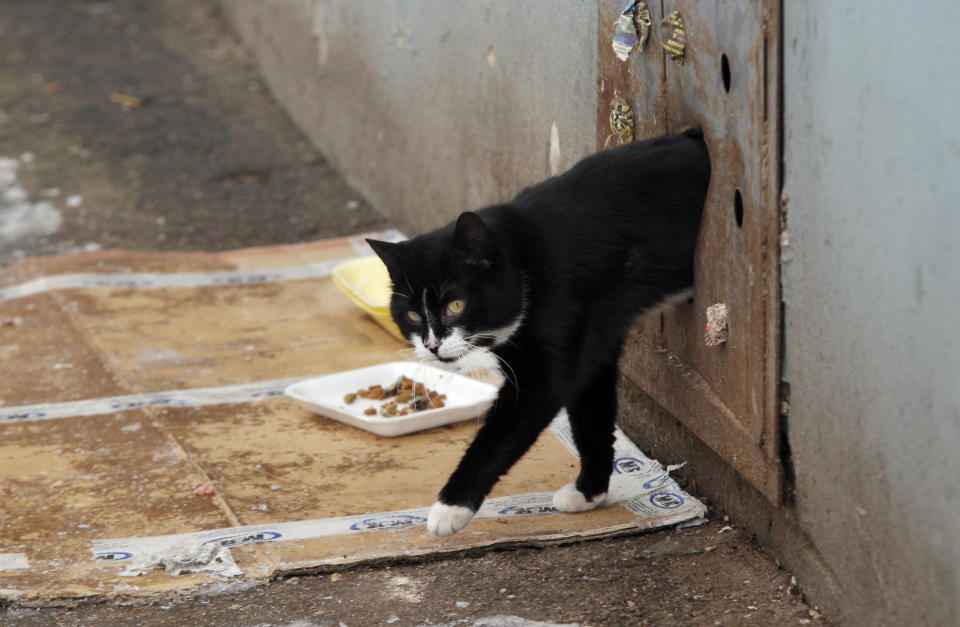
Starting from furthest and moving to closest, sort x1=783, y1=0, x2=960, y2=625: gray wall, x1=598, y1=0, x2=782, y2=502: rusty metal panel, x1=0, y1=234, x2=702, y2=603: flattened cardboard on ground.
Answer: x1=0, y1=234, x2=702, y2=603: flattened cardboard on ground < x1=598, y1=0, x2=782, y2=502: rusty metal panel < x1=783, y1=0, x2=960, y2=625: gray wall

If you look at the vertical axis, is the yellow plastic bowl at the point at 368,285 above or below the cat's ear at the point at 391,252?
below

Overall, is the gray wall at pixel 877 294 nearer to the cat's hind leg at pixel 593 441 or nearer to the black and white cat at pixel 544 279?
the black and white cat at pixel 544 279

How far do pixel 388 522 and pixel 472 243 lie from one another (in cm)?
79

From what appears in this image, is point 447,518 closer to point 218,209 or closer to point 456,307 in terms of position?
point 456,307

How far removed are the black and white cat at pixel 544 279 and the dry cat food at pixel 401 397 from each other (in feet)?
2.73

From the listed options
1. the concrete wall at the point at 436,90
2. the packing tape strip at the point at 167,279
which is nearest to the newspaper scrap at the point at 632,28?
the concrete wall at the point at 436,90

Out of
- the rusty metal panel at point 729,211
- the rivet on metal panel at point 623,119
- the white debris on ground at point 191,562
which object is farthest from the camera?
the rivet on metal panel at point 623,119

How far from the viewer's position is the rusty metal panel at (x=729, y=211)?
2.16 meters

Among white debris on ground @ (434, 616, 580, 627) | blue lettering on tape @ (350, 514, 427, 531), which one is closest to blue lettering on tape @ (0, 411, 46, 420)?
blue lettering on tape @ (350, 514, 427, 531)

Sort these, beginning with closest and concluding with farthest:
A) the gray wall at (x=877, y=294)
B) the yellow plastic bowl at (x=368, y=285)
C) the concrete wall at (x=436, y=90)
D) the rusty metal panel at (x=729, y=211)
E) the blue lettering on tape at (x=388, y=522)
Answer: the gray wall at (x=877, y=294), the rusty metal panel at (x=729, y=211), the blue lettering on tape at (x=388, y=522), the concrete wall at (x=436, y=90), the yellow plastic bowl at (x=368, y=285)

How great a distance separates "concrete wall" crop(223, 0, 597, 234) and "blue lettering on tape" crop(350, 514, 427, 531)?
116 cm

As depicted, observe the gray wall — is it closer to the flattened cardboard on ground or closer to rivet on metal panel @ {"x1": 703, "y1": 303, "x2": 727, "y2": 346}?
rivet on metal panel @ {"x1": 703, "y1": 303, "x2": 727, "y2": 346}

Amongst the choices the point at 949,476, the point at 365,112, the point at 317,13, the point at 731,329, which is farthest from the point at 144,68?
the point at 949,476

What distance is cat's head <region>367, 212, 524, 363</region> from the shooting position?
93.2 inches
